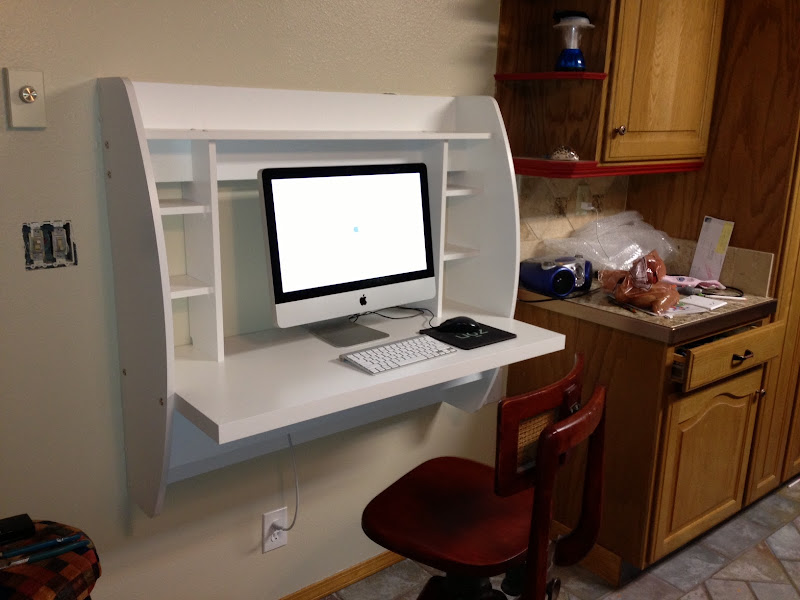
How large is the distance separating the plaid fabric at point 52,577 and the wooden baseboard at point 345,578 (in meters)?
1.02

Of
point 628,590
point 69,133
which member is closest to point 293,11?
point 69,133

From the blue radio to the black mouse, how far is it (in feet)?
1.68

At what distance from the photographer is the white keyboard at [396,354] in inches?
66.9

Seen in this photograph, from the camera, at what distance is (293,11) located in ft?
6.01

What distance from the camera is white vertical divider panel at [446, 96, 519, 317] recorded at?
2.06 meters

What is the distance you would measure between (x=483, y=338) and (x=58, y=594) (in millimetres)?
1111

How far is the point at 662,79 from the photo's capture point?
2.35 meters

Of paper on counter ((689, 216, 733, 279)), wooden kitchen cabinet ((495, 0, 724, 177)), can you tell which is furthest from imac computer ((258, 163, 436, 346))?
paper on counter ((689, 216, 733, 279))

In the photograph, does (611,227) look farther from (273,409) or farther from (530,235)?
(273,409)

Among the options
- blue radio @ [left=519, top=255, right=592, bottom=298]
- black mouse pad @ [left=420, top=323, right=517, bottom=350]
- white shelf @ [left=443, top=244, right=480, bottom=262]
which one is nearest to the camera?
black mouse pad @ [left=420, top=323, right=517, bottom=350]

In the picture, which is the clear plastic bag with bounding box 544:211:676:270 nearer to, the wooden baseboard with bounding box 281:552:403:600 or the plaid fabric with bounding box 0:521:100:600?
the wooden baseboard with bounding box 281:552:403:600

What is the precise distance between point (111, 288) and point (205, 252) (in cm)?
23

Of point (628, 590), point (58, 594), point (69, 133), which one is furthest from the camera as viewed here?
point (628, 590)

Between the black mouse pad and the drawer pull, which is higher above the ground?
the black mouse pad
